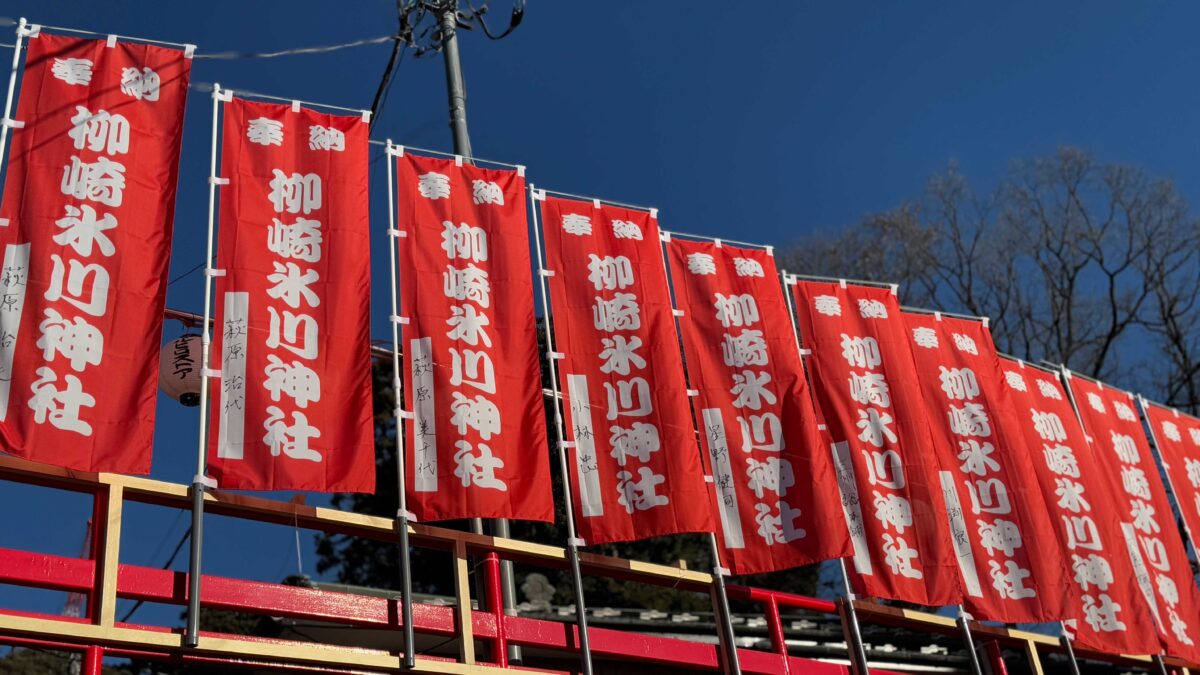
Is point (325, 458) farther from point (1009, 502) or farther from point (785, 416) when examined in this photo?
point (1009, 502)

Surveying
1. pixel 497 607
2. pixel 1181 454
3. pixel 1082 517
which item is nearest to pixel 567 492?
pixel 497 607

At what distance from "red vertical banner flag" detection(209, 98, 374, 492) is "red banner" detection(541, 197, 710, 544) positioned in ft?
7.34

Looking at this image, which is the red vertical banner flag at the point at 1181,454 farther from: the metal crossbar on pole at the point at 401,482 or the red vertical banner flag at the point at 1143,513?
the metal crossbar on pole at the point at 401,482

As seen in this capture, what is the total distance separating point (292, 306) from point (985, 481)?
8579mm

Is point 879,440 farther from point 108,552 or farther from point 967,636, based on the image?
point 108,552

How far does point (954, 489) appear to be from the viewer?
1391 centimetres

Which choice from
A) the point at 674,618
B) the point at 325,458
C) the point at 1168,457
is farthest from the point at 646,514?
the point at 1168,457

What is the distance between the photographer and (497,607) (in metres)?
10.5

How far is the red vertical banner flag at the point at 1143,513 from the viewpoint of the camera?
15.4 meters

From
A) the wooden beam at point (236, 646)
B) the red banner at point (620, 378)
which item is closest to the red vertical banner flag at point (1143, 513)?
Result: the red banner at point (620, 378)

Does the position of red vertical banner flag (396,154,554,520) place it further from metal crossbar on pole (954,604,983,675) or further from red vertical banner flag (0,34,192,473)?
metal crossbar on pole (954,604,983,675)

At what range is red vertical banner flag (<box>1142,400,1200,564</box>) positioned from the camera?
17547 mm

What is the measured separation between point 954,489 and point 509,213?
6173 mm

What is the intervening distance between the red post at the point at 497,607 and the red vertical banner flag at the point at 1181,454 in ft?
37.5
